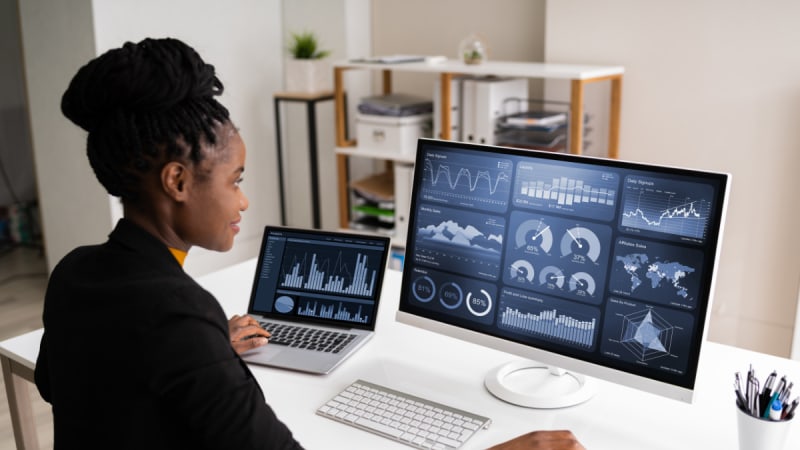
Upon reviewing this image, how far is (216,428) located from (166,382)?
0.08 meters

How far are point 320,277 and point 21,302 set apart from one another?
277cm

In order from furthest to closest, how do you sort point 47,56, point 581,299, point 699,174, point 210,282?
point 47,56
point 210,282
point 581,299
point 699,174

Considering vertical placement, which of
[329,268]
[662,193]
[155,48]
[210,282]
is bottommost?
[210,282]

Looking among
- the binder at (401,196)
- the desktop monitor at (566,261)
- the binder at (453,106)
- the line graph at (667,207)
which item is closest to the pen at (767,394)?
the desktop monitor at (566,261)

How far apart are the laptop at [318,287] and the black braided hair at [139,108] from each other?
2.27 ft

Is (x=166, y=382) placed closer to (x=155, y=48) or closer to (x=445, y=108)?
(x=155, y=48)

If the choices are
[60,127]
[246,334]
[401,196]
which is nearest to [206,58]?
[60,127]

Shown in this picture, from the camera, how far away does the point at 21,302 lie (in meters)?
3.93

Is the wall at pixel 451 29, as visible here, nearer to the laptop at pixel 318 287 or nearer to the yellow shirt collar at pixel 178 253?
the laptop at pixel 318 287

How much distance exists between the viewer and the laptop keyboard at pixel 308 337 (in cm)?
164

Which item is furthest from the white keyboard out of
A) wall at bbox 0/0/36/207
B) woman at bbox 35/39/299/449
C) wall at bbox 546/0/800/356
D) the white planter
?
wall at bbox 0/0/36/207

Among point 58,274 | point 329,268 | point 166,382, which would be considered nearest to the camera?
point 166,382

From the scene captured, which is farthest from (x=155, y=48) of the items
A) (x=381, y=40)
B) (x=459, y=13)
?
(x=381, y=40)

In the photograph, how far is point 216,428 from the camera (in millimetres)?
984
